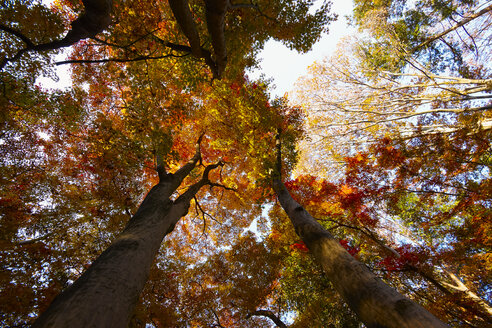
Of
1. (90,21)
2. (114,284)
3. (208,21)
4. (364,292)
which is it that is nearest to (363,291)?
(364,292)

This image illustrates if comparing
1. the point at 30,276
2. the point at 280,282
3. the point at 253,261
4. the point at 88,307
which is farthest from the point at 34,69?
the point at 280,282

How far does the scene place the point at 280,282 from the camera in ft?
30.4

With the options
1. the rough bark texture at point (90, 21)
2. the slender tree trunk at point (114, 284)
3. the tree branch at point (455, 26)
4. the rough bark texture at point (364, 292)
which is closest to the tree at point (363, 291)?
the rough bark texture at point (364, 292)

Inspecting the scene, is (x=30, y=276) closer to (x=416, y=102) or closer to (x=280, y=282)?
(x=280, y=282)

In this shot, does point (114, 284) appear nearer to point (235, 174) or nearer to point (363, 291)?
point (363, 291)

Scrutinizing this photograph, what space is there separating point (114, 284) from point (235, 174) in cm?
1043

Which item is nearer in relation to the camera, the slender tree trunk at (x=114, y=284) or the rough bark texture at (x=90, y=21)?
the slender tree trunk at (x=114, y=284)

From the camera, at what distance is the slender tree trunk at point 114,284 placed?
153cm

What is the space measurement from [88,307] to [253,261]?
8.89m

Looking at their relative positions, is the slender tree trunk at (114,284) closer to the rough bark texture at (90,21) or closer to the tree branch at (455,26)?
the rough bark texture at (90,21)

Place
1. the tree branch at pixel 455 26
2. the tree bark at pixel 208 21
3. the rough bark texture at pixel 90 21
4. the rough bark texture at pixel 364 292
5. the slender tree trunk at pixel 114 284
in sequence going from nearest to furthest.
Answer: the slender tree trunk at pixel 114 284, the rough bark texture at pixel 364 292, the rough bark texture at pixel 90 21, the tree bark at pixel 208 21, the tree branch at pixel 455 26

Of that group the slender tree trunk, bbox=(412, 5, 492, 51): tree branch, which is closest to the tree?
the slender tree trunk

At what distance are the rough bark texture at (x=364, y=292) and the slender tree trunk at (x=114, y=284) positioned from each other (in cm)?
273

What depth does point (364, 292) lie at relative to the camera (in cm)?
244
